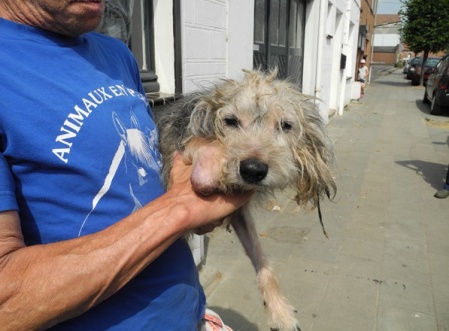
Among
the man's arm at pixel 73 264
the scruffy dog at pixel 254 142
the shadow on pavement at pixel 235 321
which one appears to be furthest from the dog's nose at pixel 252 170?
the shadow on pavement at pixel 235 321

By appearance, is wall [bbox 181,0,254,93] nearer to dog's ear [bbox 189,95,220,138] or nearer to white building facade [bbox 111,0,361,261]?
white building facade [bbox 111,0,361,261]

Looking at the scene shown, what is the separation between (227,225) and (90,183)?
95cm

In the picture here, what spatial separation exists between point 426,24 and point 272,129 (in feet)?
93.0

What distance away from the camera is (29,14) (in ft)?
4.27

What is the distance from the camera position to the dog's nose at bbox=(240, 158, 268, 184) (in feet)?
4.83

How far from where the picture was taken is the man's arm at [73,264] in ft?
3.32

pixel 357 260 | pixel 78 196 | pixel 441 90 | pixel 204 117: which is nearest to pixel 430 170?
pixel 357 260

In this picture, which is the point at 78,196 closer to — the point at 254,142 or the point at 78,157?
the point at 78,157

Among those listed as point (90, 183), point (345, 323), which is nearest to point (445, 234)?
point (345, 323)

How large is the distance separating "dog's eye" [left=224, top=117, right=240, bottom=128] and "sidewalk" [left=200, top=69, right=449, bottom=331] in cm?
73

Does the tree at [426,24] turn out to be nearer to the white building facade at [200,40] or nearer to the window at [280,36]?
the window at [280,36]

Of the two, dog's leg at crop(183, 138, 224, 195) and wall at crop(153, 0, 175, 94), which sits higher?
wall at crop(153, 0, 175, 94)

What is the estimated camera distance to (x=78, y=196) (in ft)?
3.98

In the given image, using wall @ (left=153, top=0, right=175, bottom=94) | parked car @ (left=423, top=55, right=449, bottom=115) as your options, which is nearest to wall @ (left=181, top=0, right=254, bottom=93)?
wall @ (left=153, top=0, right=175, bottom=94)
